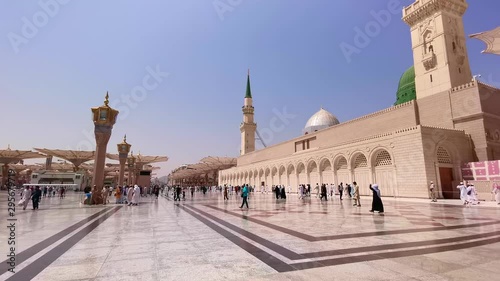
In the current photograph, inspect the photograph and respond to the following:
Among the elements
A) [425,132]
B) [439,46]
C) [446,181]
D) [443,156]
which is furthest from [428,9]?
[446,181]

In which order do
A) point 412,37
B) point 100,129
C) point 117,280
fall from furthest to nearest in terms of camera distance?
point 412,37 → point 100,129 → point 117,280

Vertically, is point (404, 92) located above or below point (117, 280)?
above

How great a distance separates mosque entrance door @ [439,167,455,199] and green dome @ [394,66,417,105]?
71.3ft

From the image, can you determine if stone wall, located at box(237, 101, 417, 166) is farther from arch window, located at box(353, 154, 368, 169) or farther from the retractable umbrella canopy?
the retractable umbrella canopy

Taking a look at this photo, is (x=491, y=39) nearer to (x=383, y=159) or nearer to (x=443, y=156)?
(x=443, y=156)

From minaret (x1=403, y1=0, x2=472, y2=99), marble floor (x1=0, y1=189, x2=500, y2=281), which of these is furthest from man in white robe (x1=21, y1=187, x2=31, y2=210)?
minaret (x1=403, y1=0, x2=472, y2=99)

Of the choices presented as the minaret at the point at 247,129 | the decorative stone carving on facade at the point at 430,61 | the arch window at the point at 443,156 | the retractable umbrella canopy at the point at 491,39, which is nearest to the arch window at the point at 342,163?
the arch window at the point at 443,156

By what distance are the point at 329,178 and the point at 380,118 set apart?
310 inches

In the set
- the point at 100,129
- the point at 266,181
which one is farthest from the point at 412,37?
the point at 100,129

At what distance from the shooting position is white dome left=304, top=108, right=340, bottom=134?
153 ft

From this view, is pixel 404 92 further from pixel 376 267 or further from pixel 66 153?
pixel 66 153

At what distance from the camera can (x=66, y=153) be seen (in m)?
41.4

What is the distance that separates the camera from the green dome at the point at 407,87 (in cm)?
3859

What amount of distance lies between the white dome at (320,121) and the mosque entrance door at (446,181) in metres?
26.8
